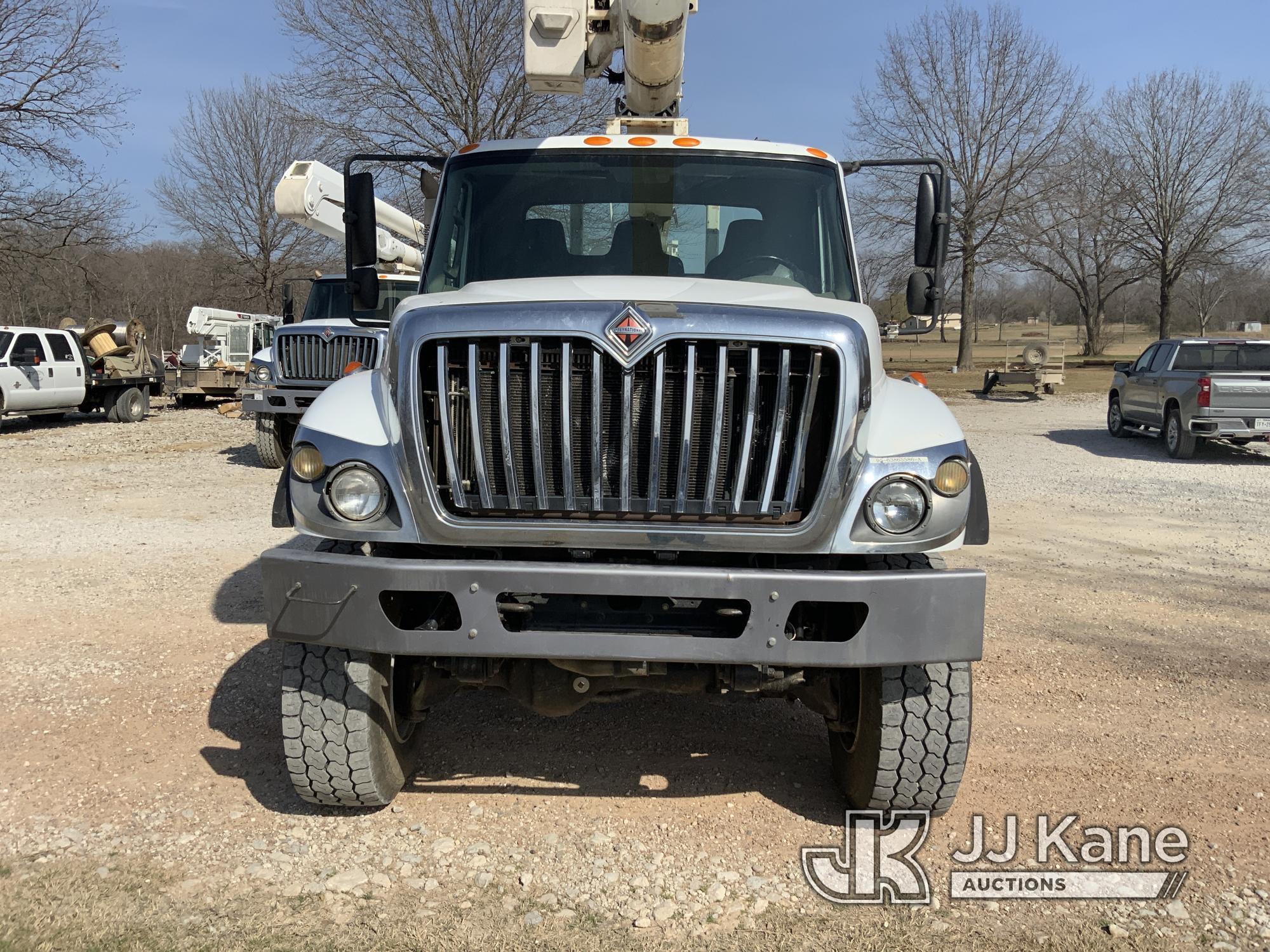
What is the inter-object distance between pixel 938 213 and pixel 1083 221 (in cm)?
4056

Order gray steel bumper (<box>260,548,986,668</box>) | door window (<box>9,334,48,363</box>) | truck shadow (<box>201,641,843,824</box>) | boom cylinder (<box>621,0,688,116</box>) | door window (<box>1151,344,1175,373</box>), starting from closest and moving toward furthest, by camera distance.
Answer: gray steel bumper (<box>260,548,986,668</box>) → truck shadow (<box>201,641,843,824</box>) → boom cylinder (<box>621,0,688,116</box>) → door window (<box>1151,344,1175,373</box>) → door window (<box>9,334,48,363</box>)

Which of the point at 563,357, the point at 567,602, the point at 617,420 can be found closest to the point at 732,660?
the point at 567,602

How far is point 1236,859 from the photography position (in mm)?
3426

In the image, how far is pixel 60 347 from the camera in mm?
18609

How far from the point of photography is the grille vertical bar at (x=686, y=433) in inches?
125

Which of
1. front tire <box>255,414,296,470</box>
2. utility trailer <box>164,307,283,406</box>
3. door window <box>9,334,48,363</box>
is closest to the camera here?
front tire <box>255,414,296,470</box>

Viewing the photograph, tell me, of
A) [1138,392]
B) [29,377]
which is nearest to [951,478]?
[1138,392]

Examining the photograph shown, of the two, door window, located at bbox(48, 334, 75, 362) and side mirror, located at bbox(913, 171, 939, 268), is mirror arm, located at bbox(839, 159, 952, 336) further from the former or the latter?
door window, located at bbox(48, 334, 75, 362)

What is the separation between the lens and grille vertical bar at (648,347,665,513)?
10.5 ft

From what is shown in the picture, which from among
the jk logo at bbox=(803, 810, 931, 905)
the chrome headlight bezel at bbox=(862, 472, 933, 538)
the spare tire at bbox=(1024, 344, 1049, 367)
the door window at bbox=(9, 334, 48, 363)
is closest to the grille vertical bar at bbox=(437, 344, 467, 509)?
the chrome headlight bezel at bbox=(862, 472, 933, 538)

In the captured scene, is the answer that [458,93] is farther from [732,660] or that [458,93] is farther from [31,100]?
[732,660]

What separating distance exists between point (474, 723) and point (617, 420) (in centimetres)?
197

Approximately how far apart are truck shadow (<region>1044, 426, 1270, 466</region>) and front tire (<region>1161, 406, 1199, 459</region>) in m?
0.09

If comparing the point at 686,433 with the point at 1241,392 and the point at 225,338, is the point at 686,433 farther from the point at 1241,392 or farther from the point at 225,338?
the point at 225,338
